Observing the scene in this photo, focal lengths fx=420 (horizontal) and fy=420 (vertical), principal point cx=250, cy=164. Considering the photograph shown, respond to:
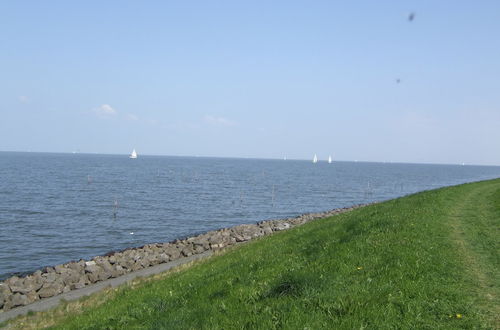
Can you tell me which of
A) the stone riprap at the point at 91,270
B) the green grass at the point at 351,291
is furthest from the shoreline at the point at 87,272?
the green grass at the point at 351,291

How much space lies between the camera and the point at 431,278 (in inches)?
424

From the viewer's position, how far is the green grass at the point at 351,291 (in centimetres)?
863

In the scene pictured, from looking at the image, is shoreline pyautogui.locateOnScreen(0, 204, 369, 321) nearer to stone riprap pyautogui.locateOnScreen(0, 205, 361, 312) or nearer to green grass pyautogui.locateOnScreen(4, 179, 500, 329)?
stone riprap pyautogui.locateOnScreen(0, 205, 361, 312)

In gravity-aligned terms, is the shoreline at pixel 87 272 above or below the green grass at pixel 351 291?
below

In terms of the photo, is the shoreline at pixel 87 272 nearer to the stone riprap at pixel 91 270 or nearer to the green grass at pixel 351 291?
the stone riprap at pixel 91 270

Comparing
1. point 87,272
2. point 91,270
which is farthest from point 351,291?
point 87,272

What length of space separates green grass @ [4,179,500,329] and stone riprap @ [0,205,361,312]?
297 inches

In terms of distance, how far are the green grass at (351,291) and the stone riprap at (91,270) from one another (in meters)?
7.55

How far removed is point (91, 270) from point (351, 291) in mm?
19777

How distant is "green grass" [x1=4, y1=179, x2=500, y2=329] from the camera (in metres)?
8.63

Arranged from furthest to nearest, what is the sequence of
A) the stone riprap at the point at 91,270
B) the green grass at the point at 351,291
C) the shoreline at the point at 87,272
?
the stone riprap at the point at 91,270
the shoreline at the point at 87,272
the green grass at the point at 351,291

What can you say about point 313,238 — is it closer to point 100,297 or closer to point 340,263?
point 340,263

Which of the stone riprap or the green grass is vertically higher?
the green grass

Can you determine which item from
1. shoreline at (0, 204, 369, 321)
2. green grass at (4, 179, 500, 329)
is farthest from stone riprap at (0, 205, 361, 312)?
green grass at (4, 179, 500, 329)
